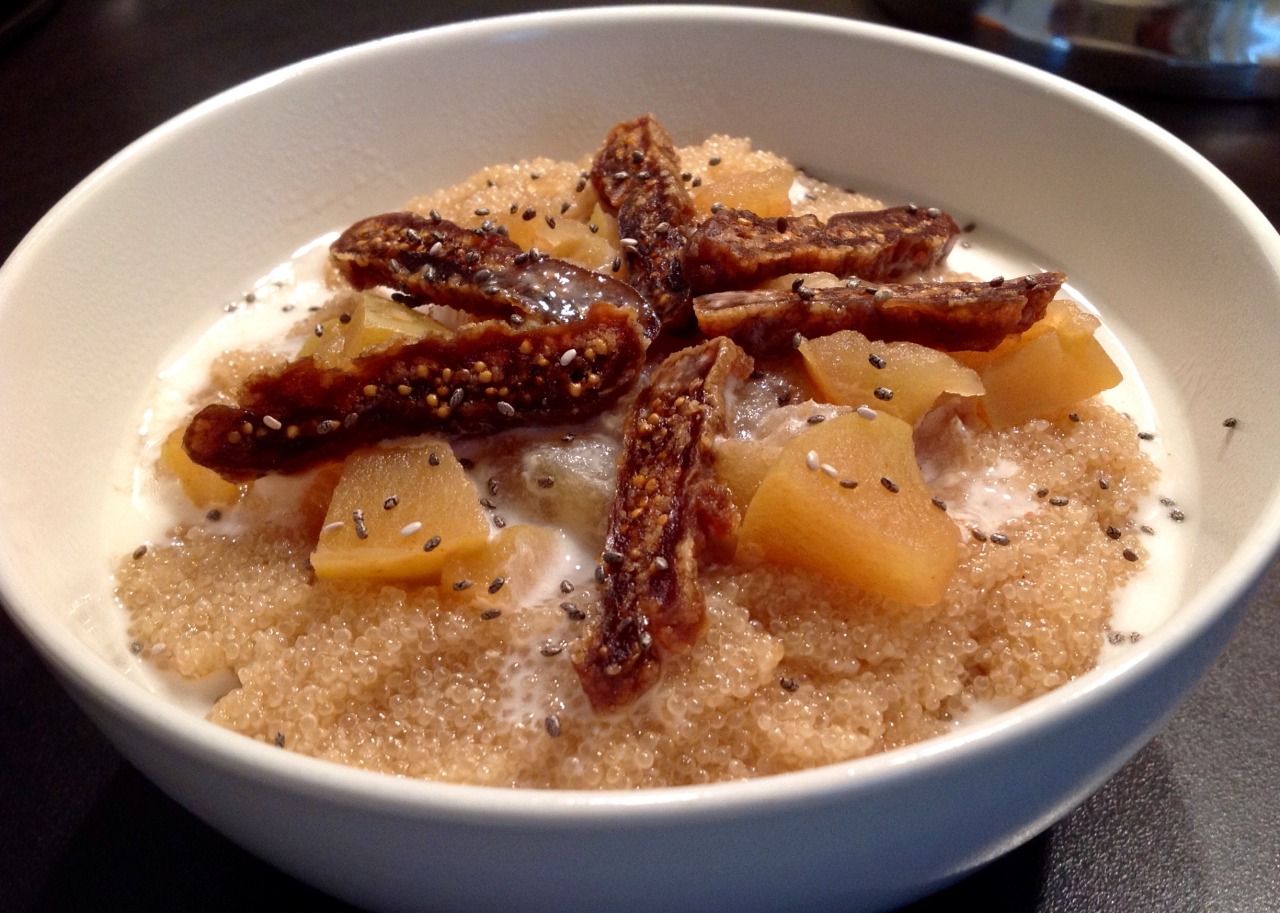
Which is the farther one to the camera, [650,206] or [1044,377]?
[650,206]

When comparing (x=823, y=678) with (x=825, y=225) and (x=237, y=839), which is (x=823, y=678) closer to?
(x=237, y=839)

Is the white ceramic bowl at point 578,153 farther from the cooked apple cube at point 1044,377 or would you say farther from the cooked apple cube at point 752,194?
the cooked apple cube at point 752,194

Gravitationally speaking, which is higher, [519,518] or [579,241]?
[579,241]

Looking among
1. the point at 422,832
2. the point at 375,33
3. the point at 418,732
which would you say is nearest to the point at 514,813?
the point at 422,832

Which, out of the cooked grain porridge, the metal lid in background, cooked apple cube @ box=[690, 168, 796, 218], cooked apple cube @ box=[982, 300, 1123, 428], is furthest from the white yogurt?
the metal lid in background

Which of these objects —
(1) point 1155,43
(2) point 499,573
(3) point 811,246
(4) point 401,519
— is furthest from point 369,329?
(1) point 1155,43

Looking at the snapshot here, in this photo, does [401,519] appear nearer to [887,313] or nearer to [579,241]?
[579,241]
